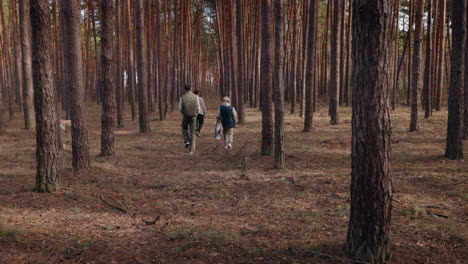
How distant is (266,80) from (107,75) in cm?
433

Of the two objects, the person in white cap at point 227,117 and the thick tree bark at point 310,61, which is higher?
the thick tree bark at point 310,61

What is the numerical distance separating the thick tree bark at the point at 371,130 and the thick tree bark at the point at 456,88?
237 inches

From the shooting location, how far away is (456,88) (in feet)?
26.5

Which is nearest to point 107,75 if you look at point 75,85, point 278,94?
point 75,85

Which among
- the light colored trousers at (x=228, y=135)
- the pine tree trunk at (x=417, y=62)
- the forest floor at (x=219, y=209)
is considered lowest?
the forest floor at (x=219, y=209)

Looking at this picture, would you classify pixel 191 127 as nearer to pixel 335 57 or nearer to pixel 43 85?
pixel 43 85

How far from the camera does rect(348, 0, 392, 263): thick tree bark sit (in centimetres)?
312

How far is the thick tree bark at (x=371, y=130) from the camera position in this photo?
3.12 metres

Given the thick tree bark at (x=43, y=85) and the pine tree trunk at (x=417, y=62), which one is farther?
the pine tree trunk at (x=417, y=62)

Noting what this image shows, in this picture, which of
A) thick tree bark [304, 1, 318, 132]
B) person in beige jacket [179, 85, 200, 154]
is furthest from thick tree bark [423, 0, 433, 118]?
person in beige jacket [179, 85, 200, 154]

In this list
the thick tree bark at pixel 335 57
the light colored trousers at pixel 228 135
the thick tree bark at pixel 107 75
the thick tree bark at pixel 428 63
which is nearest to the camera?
the thick tree bark at pixel 107 75

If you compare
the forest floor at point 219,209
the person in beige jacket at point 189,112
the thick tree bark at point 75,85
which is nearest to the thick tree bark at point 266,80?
the forest floor at point 219,209

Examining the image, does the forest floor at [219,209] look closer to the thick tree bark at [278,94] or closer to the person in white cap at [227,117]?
the thick tree bark at [278,94]

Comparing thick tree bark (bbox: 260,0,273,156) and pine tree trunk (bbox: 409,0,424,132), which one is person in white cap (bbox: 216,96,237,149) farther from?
pine tree trunk (bbox: 409,0,424,132)
